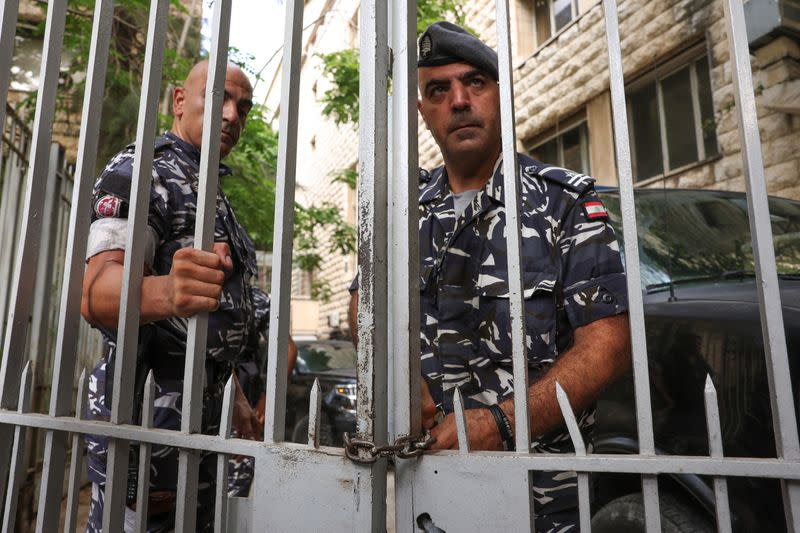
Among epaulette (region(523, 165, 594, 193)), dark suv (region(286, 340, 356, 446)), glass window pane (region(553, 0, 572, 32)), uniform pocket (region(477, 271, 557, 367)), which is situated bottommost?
dark suv (region(286, 340, 356, 446))

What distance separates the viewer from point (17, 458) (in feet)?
5.02

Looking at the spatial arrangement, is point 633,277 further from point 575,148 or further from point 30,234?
point 575,148

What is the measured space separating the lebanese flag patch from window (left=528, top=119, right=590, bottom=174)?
17.6 feet

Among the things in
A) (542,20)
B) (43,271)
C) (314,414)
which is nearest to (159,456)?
(314,414)

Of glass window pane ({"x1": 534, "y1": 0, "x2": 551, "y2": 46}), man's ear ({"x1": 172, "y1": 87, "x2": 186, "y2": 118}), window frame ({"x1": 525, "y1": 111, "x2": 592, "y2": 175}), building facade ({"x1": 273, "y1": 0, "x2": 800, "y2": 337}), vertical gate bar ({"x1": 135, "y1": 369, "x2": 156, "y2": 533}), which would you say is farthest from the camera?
glass window pane ({"x1": 534, "y1": 0, "x2": 551, "y2": 46})

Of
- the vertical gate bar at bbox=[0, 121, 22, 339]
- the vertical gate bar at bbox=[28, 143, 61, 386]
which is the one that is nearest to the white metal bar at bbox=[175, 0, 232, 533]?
the vertical gate bar at bbox=[28, 143, 61, 386]

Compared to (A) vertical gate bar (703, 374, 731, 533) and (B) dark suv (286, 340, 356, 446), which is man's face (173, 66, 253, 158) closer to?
(A) vertical gate bar (703, 374, 731, 533)

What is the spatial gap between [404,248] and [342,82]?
6134mm

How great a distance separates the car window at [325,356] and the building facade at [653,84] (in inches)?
141

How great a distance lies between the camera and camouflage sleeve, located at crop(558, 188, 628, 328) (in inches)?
55.7

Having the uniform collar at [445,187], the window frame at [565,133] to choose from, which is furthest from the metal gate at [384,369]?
the window frame at [565,133]

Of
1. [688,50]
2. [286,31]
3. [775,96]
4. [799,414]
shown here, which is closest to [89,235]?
[286,31]

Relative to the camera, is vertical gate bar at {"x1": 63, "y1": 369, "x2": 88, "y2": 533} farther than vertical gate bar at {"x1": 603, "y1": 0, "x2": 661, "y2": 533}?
Yes

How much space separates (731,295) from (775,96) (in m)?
3.44
